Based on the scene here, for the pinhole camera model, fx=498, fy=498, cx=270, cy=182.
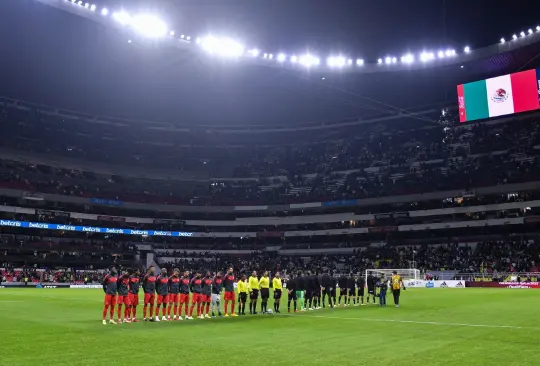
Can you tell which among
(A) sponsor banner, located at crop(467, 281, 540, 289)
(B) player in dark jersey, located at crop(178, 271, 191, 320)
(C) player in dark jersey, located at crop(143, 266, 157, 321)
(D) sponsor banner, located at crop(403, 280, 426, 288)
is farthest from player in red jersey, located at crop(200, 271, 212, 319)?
(A) sponsor banner, located at crop(467, 281, 540, 289)

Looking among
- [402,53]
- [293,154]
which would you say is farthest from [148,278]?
[293,154]

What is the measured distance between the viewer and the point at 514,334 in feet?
52.2

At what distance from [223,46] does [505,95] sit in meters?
31.4

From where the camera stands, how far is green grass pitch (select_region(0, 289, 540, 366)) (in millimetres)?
11691

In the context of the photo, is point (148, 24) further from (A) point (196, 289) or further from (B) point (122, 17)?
(A) point (196, 289)

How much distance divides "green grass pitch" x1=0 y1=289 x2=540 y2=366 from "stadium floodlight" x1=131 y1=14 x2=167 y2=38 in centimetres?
3631

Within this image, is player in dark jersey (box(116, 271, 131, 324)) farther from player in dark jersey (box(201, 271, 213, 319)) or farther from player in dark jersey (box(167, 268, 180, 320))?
player in dark jersey (box(201, 271, 213, 319))

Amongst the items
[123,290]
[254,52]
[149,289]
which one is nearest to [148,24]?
[254,52]

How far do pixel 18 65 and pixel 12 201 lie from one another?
21.8 metres

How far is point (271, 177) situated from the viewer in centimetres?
9344

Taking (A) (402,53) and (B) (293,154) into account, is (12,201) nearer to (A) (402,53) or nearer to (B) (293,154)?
(B) (293,154)

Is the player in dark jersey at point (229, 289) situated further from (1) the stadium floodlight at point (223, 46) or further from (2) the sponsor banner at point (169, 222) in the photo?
(2) the sponsor banner at point (169, 222)

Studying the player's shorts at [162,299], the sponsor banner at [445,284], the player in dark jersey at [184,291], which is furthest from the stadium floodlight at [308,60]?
the player's shorts at [162,299]

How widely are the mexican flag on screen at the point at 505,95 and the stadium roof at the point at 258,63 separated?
812cm
